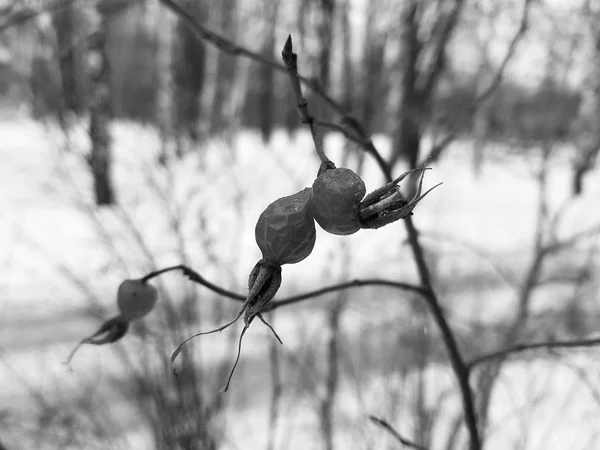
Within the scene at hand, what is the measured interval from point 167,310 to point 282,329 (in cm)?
Answer: 182

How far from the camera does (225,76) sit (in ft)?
25.3

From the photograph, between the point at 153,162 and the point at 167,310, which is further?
the point at 153,162

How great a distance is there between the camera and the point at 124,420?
2682 millimetres

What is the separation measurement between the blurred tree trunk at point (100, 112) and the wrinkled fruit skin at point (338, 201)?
6.03ft

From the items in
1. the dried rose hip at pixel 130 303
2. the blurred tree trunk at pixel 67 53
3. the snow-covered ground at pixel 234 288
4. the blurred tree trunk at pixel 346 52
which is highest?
the blurred tree trunk at pixel 67 53

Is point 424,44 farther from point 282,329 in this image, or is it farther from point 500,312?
point 500,312

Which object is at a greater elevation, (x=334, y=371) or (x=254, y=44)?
(x=254, y=44)

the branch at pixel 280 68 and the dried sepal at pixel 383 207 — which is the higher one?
the branch at pixel 280 68

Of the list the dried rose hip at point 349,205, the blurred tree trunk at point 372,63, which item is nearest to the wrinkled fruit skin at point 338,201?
the dried rose hip at point 349,205

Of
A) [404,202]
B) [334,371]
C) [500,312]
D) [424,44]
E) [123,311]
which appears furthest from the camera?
[500,312]

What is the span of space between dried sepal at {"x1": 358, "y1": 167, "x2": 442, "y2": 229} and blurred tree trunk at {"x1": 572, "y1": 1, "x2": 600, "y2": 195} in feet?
7.52

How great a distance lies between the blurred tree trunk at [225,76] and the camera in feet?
12.3

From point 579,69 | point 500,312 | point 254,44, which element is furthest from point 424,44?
point 500,312

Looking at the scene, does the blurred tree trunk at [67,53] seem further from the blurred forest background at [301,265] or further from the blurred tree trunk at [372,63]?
the blurred tree trunk at [372,63]
